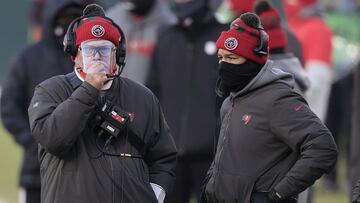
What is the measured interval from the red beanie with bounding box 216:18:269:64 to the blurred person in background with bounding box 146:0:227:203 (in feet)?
7.12

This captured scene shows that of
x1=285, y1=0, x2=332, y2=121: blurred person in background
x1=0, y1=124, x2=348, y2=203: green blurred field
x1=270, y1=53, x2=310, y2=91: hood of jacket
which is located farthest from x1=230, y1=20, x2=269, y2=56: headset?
x1=0, y1=124, x2=348, y2=203: green blurred field

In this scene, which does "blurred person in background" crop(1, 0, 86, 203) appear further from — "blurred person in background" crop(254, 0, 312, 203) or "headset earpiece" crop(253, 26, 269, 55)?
"headset earpiece" crop(253, 26, 269, 55)

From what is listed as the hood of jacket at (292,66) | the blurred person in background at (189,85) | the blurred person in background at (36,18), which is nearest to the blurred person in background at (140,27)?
the blurred person in background at (189,85)

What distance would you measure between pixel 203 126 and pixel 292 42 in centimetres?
93

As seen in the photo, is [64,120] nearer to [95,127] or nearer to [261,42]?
[95,127]

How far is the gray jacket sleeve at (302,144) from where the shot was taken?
6254 millimetres

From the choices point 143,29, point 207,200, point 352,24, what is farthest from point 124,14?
point 352,24

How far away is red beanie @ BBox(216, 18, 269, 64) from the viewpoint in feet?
21.4

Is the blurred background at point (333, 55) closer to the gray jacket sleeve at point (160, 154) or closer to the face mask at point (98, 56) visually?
the gray jacket sleeve at point (160, 154)

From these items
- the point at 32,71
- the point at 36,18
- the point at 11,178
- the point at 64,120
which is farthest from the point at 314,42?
the point at 36,18

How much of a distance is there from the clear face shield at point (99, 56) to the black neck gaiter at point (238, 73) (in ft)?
2.20

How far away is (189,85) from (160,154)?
2.47 meters

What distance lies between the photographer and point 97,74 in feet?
20.0

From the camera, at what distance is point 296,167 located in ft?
20.6
